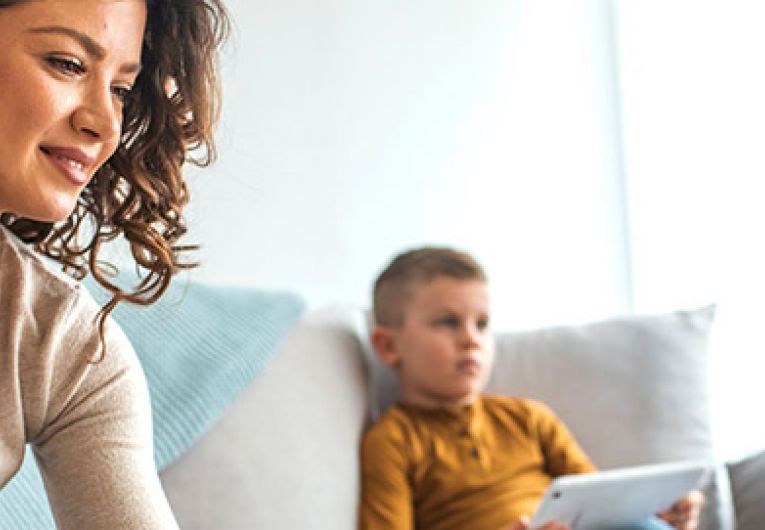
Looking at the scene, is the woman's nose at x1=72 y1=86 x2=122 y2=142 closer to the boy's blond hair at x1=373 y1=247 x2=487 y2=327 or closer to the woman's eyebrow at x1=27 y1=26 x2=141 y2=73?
the woman's eyebrow at x1=27 y1=26 x2=141 y2=73

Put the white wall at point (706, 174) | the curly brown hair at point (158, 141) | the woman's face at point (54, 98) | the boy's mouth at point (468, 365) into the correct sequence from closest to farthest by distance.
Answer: the woman's face at point (54, 98), the curly brown hair at point (158, 141), the boy's mouth at point (468, 365), the white wall at point (706, 174)

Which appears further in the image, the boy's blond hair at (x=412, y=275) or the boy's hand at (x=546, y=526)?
the boy's blond hair at (x=412, y=275)

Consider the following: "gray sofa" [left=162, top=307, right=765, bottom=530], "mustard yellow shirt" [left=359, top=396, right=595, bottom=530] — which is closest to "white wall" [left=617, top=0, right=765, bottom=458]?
"gray sofa" [left=162, top=307, right=765, bottom=530]

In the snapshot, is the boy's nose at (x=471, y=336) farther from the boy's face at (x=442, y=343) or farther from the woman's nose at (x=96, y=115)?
the woman's nose at (x=96, y=115)

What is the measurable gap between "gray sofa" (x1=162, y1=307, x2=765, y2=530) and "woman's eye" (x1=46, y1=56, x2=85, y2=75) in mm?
807

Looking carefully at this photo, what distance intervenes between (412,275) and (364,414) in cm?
27

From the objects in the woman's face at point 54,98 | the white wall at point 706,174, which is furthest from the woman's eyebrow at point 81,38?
the white wall at point 706,174

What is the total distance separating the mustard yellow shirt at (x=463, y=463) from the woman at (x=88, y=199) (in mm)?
839

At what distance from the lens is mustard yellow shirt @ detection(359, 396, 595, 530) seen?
6.51ft

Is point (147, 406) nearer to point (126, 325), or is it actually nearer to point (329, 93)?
point (126, 325)

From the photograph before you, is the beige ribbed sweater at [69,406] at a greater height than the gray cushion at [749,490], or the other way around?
the beige ribbed sweater at [69,406]

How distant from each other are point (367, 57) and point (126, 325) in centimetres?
117

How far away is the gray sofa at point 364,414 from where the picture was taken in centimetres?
177

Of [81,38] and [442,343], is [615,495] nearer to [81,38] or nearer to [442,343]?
[442,343]
